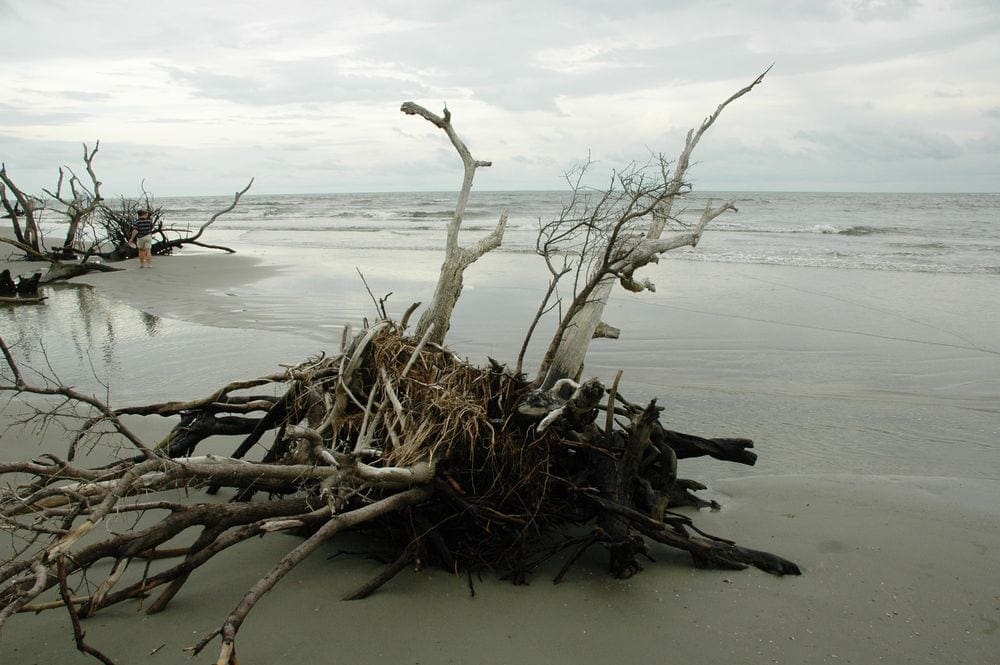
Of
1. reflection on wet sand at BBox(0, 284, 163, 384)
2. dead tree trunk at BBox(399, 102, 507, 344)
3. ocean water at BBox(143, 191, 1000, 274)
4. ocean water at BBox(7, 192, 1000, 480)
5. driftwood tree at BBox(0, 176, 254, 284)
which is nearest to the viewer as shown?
dead tree trunk at BBox(399, 102, 507, 344)

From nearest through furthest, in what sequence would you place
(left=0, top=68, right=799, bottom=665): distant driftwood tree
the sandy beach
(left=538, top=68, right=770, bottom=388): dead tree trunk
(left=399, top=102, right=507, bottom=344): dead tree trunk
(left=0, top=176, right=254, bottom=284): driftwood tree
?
(left=0, top=68, right=799, bottom=665): distant driftwood tree < the sandy beach < (left=538, top=68, right=770, bottom=388): dead tree trunk < (left=399, top=102, right=507, bottom=344): dead tree trunk < (left=0, top=176, right=254, bottom=284): driftwood tree

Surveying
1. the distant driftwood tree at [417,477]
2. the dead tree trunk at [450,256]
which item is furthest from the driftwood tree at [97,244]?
the distant driftwood tree at [417,477]

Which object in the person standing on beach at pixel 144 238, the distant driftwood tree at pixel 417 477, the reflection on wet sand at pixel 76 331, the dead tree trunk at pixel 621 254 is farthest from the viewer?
the person standing on beach at pixel 144 238

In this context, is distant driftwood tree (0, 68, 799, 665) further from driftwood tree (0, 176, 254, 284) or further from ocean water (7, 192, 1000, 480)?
driftwood tree (0, 176, 254, 284)

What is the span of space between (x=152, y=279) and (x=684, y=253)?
13.4 metres

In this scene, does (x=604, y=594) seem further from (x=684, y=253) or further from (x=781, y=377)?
(x=684, y=253)

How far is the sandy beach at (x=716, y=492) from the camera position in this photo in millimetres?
3299

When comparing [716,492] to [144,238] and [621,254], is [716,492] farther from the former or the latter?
[144,238]

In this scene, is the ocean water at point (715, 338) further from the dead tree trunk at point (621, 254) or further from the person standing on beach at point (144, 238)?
the person standing on beach at point (144, 238)

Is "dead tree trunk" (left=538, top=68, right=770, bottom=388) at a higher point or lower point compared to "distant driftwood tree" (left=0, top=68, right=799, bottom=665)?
higher

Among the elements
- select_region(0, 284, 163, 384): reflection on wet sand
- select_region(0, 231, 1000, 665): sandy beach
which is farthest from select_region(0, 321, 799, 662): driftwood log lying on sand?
select_region(0, 284, 163, 384): reflection on wet sand

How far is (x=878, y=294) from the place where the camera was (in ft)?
44.1

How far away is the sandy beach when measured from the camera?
10.8 feet

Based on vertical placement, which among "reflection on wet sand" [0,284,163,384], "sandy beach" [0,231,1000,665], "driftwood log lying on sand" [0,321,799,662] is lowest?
"reflection on wet sand" [0,284,163,384]
